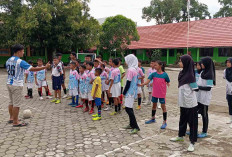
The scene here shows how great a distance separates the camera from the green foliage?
19333mm

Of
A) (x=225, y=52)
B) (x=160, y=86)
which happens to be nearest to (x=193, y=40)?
(x=225, y=52)

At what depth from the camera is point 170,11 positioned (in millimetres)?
40312

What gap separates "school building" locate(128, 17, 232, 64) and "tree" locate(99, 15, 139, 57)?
3196mm

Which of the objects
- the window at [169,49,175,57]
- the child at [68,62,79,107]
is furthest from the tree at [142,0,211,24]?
the child at [68,62,79,107]

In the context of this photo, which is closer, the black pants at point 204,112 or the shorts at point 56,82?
the black pants at point 204,112

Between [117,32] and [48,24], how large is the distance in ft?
31.4

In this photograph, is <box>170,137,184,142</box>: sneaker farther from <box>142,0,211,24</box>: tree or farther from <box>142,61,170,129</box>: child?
<box>142,0,211,24</box>: tree

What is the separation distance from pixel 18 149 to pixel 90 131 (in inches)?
63.1

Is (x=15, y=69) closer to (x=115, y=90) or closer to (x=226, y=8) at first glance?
(x=115, y=90)

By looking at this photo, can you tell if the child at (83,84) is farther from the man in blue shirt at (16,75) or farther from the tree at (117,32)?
the tree at (117,32)

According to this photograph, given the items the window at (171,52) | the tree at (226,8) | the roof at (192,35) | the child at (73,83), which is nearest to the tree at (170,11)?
the tree at (226,8)

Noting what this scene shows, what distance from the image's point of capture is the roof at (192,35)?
990 inches

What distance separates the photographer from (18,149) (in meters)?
4.19

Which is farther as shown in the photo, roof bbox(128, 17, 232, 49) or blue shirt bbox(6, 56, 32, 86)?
roof bbox(128, 17, 232, 49)
